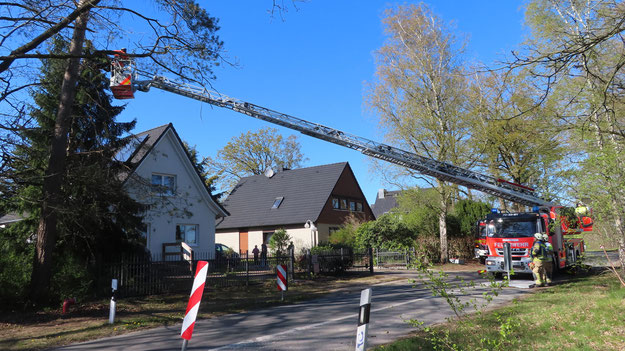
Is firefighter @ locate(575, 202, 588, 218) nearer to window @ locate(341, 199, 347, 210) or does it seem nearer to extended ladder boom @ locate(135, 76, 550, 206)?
extended ladder boom @ locate(135, 76, 550, 206)

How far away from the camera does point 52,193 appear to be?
1188 cm

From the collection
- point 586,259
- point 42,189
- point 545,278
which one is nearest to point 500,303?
Result: point 586,259

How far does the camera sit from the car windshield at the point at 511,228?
16.5 metres

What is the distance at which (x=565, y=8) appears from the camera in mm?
9961

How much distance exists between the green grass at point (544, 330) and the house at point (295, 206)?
959 inches

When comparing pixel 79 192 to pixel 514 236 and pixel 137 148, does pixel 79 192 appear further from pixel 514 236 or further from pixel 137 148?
pixel 514 236

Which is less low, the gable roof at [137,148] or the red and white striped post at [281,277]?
the gable roof at [137,148]

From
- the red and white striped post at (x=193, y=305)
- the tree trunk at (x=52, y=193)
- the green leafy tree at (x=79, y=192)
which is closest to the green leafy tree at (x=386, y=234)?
the green leafy tree at (x=79, y=192)

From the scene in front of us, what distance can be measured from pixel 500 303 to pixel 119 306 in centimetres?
1023

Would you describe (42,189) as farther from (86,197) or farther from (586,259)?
(586,259)

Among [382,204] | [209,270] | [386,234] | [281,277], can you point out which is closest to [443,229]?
[386,234]

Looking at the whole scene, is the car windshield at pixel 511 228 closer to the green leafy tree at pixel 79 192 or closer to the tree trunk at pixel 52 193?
the green leafy tree at pixel 79 192

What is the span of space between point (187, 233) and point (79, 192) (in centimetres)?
1169

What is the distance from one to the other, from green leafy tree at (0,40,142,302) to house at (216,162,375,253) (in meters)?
19.2
